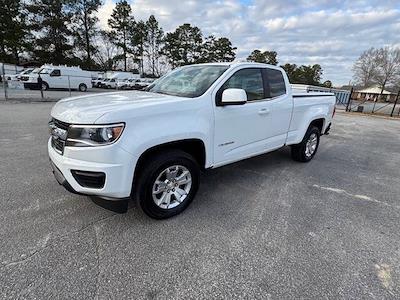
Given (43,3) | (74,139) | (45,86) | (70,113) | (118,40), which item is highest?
(43,3)

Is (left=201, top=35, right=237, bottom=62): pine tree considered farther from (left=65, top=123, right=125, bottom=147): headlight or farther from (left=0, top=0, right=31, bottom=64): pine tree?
(left=65, top=123, right=125, bottom=147): headlight

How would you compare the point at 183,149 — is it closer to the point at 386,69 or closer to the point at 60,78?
the point at 60,78

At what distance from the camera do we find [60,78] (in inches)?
928

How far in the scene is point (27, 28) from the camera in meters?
37.3

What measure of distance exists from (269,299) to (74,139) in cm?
219

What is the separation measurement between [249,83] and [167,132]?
176cm

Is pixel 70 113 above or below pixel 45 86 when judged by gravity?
above

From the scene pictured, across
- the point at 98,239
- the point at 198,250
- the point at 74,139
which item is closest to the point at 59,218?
the point at 98,239

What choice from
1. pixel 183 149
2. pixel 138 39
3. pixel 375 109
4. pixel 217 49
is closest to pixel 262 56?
pixel 217 49

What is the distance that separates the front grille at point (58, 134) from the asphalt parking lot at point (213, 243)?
827 mm

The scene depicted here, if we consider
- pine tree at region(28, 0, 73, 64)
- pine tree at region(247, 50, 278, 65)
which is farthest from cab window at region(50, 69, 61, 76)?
pine tree at region(247, 50, 278, 65)

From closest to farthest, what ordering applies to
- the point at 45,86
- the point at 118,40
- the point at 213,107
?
the point at 213,107
the point at 45,86
the point at 118,40

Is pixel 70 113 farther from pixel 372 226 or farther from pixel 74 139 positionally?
pixel 372 226

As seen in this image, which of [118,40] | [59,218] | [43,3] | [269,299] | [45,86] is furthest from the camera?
[118,40]
